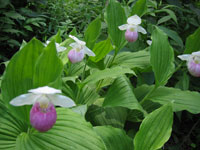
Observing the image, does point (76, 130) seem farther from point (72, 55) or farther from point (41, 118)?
point (72, 55)

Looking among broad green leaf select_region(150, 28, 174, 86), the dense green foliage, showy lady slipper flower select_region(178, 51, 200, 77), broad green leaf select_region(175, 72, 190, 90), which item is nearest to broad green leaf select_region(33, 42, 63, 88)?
the dense green foliage

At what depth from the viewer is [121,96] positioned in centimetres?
128

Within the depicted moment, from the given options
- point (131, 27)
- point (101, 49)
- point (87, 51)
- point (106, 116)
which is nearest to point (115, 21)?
point (131, 27)

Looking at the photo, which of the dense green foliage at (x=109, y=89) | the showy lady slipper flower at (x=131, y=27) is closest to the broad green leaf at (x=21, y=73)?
the dense green foliage at (x=109, y=89)

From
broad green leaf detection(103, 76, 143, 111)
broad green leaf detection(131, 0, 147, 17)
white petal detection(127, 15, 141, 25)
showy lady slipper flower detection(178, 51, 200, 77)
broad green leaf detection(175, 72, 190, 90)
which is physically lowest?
broad green leaf detection(175, 72, 190, 90)

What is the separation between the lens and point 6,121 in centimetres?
93

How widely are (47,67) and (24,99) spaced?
0.51ft

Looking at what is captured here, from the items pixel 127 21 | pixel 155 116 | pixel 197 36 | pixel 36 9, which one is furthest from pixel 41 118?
pixel 36 9

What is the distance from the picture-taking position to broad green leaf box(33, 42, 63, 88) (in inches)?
31.8

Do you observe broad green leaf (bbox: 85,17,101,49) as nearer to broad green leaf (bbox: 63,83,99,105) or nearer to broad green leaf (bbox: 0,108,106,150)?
broad green leaf (bbox: 63,83,99,105)

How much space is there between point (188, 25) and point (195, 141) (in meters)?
1.08

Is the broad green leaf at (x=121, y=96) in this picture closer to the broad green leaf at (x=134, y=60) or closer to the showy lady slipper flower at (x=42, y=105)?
the broad green leaf at (x=134, y=60)

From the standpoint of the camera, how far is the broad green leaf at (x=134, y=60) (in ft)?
5.06

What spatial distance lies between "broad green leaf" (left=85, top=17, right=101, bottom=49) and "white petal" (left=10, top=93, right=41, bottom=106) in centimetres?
70
